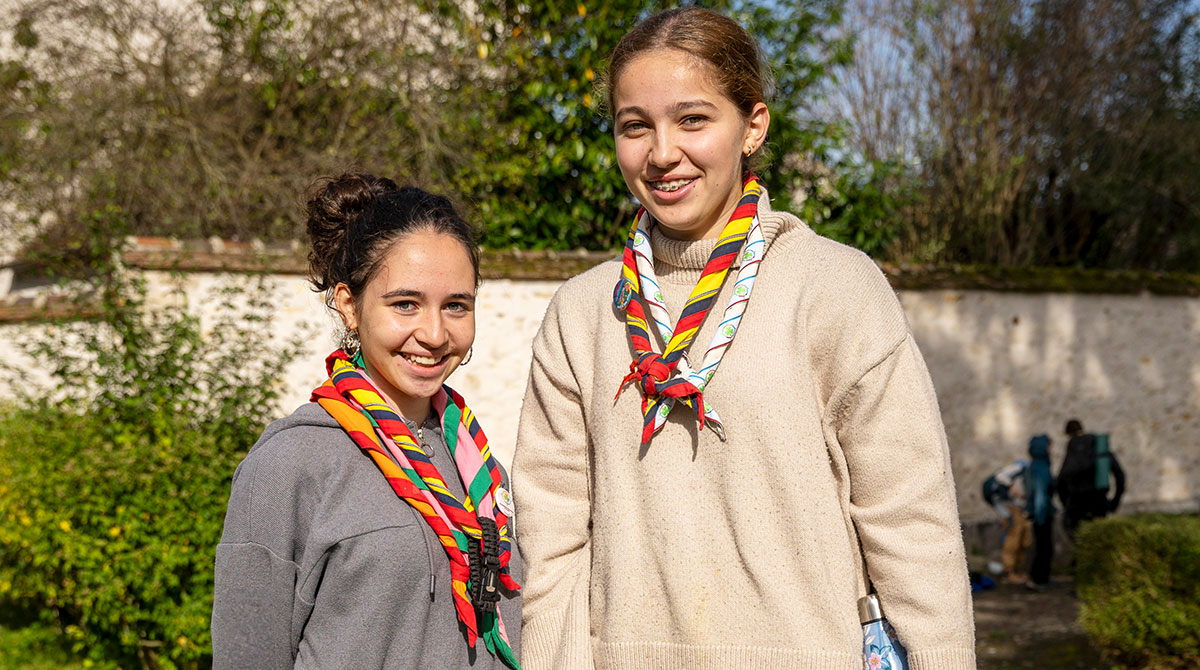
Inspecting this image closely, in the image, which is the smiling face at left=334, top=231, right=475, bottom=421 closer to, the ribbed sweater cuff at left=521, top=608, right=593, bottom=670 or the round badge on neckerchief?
the round badge on neckerchief

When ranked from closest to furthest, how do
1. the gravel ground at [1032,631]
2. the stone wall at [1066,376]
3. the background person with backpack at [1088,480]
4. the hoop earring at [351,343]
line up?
1. the hoop earring at [351,343]
2. the gravel ground at [1032,631]
3. the background person with backpack at [1088,480]
4. the stone wall at [1066,376]

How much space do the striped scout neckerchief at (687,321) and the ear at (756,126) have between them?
97mm

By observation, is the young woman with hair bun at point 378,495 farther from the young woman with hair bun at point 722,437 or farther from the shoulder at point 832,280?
the shoulder at point 832,280

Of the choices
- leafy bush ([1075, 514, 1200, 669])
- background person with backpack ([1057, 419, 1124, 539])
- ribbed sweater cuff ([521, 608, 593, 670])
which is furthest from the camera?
background person with backpack ([1057, 419, 1124, 539])

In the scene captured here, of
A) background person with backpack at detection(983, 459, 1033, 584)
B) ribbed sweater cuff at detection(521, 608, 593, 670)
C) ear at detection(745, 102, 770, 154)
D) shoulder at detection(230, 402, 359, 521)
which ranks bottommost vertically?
background person with backpack at detection(983, 459, 1033, 584)

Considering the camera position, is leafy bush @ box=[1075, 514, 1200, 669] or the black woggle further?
leafy bush @ box=[1075, 514, 1200, 669]

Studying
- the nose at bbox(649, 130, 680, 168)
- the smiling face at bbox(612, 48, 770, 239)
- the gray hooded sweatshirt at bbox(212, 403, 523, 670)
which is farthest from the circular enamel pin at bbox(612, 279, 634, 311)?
the gray hooded sweatshirt at bbox(212, 403, 523, 670)

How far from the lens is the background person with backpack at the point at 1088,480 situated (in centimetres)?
862

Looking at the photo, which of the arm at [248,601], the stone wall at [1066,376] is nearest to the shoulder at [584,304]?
the arm at [248,601]

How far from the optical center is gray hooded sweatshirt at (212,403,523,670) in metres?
1.76

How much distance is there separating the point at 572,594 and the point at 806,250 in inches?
34.5

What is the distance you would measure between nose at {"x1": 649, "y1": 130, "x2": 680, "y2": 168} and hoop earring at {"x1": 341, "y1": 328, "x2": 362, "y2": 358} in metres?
0.78

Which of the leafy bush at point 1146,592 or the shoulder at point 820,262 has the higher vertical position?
the shoulder at point 820,262

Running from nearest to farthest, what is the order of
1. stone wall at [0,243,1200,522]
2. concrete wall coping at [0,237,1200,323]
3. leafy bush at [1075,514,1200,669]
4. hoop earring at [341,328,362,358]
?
hoop earring at [341,328,362,358]
leafy bush at [1075,514,1200,669]
concrete wall coping at [0,237,1200,323]
stone wall at [0,243,1200,522]
